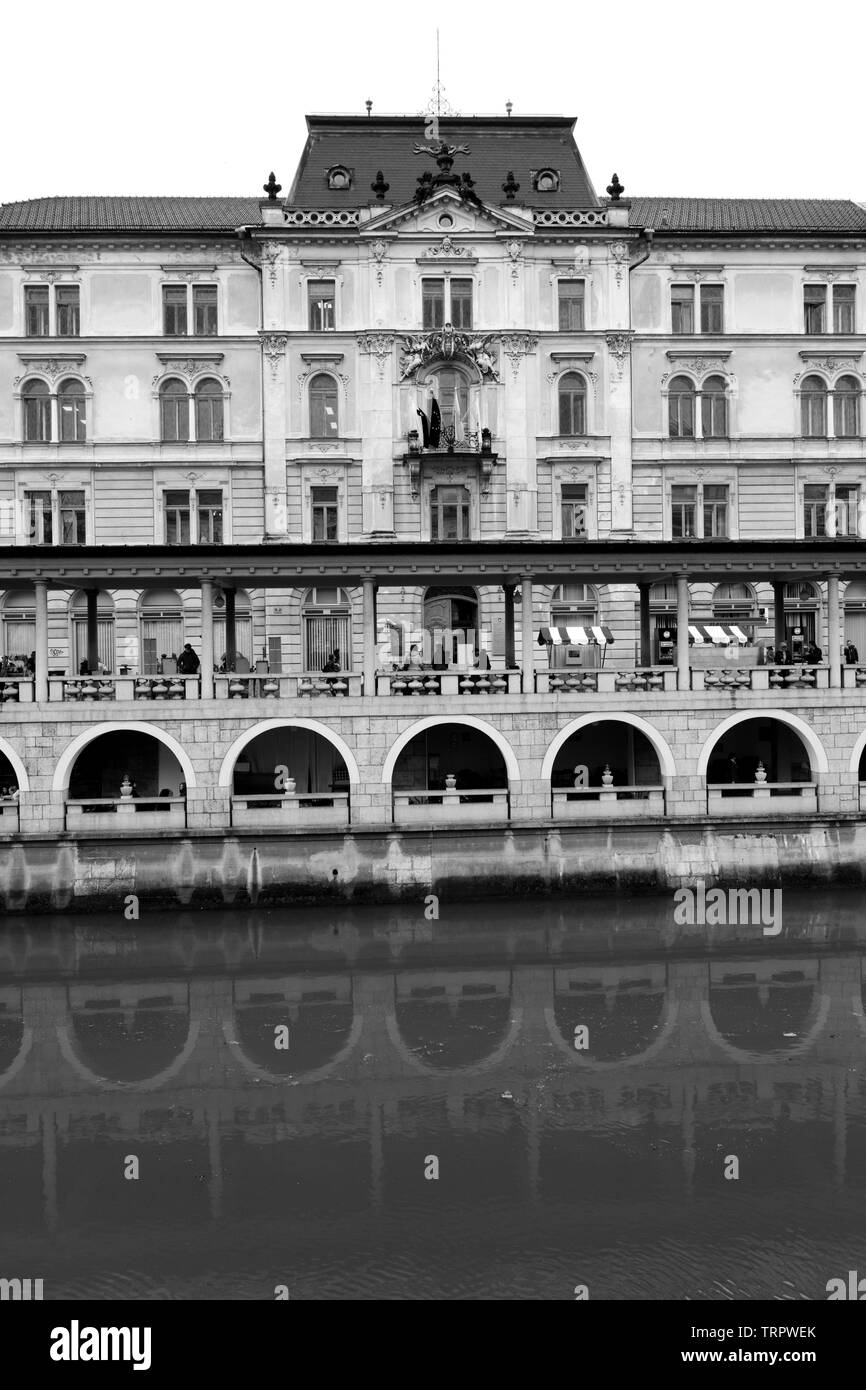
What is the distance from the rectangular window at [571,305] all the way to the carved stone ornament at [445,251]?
164 inches

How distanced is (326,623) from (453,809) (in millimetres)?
16608

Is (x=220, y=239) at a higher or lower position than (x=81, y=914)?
higher

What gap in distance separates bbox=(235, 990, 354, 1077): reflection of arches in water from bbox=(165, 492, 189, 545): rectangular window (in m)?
27.3

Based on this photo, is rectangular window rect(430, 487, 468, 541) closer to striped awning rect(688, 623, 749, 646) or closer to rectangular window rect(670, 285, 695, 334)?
striped awning rect(688, 623, 749, 646)

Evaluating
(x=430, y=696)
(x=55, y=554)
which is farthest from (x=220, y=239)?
(x=430, y=696)

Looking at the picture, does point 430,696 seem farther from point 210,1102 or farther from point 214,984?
point 210,1102

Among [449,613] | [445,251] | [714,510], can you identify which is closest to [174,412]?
[445,251]

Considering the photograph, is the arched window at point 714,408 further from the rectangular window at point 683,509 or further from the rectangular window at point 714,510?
the rectangular window at point 683,509

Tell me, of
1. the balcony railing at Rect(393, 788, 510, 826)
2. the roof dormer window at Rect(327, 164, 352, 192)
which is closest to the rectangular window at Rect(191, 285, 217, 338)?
the roof dormer window at Rect(327, 164, 352, 192)

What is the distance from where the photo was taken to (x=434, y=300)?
162ft

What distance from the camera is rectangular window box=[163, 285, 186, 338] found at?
50219mm

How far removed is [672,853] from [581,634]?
13265 mm

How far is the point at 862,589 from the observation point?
49.2 meters

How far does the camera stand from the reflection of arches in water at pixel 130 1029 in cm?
2336
